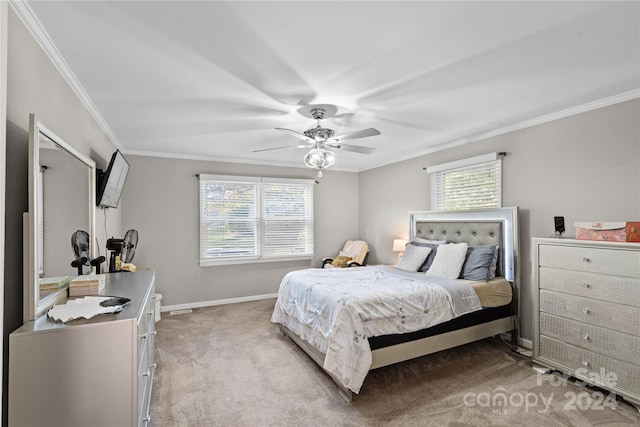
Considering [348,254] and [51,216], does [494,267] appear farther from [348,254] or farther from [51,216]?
[51,216]

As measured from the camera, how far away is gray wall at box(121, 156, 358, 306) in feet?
14.9

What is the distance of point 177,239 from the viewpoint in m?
4.78

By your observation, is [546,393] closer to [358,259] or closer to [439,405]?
[439,405]

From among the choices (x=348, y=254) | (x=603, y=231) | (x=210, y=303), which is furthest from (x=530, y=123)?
(x=210, y=303)

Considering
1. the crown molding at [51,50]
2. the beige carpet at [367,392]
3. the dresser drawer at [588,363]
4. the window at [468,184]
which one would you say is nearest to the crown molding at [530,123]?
the window at [468,184]

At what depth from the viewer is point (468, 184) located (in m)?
4.04

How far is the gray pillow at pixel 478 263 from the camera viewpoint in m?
3.34

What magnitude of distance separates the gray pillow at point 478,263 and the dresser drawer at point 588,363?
76 cm

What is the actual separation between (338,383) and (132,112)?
3.16 metres

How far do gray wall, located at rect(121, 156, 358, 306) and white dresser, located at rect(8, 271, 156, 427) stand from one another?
11.0 ft

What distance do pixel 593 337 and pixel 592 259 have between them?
2.11 feet

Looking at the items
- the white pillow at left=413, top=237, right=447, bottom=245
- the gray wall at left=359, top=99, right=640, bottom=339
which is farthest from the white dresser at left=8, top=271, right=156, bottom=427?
the gray wall at left=359, top=99, right=640, bottom=339

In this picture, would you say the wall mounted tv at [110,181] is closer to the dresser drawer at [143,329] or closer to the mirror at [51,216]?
the mirror at [51,216]

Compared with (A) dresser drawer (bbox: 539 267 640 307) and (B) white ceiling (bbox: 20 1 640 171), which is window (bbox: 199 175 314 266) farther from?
(A) dresser drawer (bbox: 539 267 640 307)
